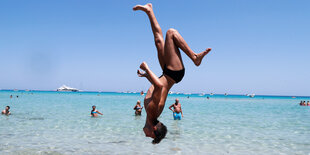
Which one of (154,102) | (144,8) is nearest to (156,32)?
(144,8)

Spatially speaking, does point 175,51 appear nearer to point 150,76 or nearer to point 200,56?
point 200,56

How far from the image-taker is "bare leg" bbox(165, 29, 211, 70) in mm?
4758

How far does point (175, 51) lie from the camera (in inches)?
190

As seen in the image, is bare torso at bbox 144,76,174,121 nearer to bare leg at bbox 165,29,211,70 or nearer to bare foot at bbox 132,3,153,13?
bare leg at bbox 165,29,211,70

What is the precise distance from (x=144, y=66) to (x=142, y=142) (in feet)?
23.4

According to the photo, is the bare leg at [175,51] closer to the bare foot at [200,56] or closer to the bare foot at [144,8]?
the bare foot at [200,56]

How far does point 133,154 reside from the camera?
9.04 meters

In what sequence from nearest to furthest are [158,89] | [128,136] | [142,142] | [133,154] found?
[158,89] < [133,154] < [142,142] < [128,136]

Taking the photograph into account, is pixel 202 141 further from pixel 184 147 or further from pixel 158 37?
pixel 158 37

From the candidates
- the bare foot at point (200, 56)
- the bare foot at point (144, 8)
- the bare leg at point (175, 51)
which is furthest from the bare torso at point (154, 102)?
the bare foot at point (144, 8)

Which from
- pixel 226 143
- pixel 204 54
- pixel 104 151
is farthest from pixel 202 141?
pixel 204 54

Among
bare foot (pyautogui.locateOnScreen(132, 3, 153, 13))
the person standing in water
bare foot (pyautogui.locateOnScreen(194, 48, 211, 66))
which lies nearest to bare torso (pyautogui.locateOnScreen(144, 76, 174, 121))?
the person standing in water

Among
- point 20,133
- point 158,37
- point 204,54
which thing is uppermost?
point 158,37

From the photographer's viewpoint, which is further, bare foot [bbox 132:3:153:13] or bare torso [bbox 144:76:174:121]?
bare foot [bbox 132:3:153:13]
